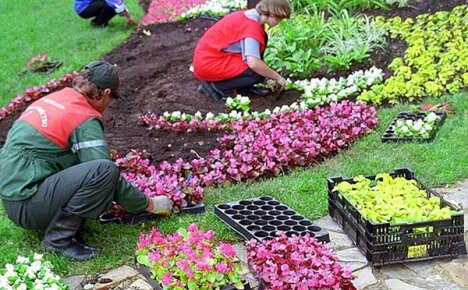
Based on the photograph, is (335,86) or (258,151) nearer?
(258,151)

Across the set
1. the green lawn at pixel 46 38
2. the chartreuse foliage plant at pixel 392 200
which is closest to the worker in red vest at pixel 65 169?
the chartreuse foliage plant at pixel 392 200

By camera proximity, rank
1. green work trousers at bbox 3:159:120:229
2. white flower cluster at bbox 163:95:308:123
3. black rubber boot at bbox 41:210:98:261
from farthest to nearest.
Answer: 1. white flower cluster at bbox 163:95:308:123
2. black rubber boot at bbox 41:210:98:261
3. green work trousers at bbox 3:159:120:229

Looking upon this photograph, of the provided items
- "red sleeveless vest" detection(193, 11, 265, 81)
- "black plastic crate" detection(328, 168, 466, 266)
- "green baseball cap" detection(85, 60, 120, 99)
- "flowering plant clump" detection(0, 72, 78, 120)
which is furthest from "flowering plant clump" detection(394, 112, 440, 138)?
"flowering plant clump" detection(0, 72, 78, 120)

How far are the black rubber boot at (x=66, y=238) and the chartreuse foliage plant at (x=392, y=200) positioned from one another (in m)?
1.64

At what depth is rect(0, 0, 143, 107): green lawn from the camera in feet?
38.1

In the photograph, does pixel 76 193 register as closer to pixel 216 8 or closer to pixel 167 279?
pixel 167 279

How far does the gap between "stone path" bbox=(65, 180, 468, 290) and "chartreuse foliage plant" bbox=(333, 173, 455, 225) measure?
266 millimetres

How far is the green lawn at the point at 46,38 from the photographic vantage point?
38.1 feet

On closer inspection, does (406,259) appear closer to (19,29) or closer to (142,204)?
(142,204)

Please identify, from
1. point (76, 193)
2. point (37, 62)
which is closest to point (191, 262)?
point (76, 193)

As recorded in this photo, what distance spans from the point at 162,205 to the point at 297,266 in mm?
1410

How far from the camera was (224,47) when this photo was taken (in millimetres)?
8359

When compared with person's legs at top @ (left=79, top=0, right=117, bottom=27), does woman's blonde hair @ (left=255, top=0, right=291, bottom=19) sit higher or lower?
higher

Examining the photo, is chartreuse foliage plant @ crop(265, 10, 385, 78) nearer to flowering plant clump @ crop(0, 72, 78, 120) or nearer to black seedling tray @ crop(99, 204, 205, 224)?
flowering plant clump @ crop(0, 72, 78, 120)
